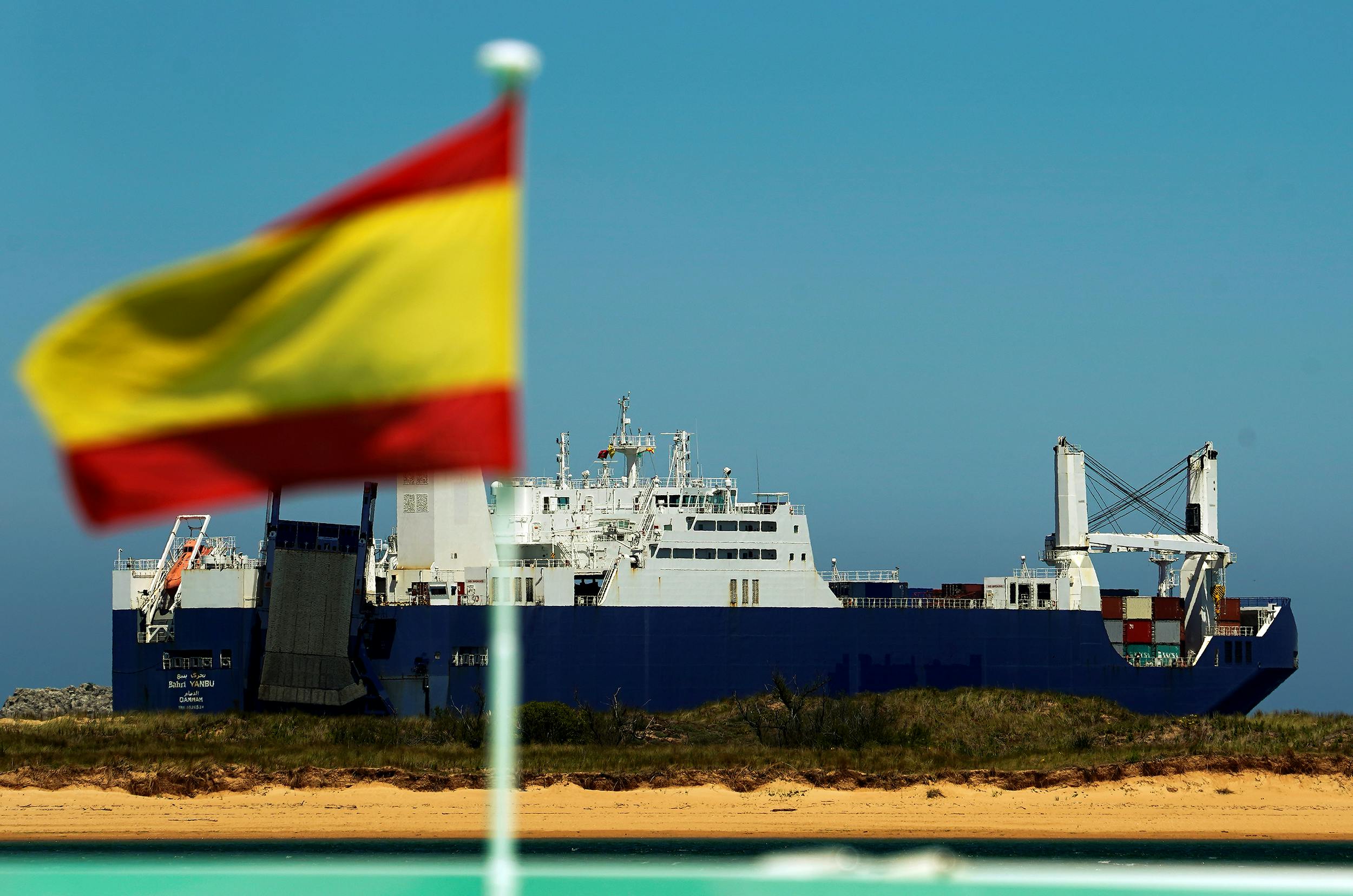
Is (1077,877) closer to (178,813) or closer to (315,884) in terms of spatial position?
(315,884)

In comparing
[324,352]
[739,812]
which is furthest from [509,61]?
[739,812]

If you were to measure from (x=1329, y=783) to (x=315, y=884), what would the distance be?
25825 millimetres

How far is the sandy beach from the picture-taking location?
88.8 feet

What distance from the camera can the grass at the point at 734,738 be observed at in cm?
3042

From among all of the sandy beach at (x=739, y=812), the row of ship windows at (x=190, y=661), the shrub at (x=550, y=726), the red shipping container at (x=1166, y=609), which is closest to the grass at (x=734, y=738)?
the shrub at (x=550, y=726)

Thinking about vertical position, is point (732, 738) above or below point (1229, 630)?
below

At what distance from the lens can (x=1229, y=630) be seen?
4416 centimetres

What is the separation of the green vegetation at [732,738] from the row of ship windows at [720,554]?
3190mm

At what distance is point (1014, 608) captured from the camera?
4147cm

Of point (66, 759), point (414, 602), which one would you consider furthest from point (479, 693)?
point (66, 759)

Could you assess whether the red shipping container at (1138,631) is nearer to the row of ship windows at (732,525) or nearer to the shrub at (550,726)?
the row of ship windows at (732,525)

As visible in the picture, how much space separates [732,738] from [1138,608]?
563 inches

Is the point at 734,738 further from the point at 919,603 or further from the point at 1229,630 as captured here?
the point at 1229,630

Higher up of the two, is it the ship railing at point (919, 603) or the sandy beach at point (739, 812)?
the ship railing at point (919, 603)
